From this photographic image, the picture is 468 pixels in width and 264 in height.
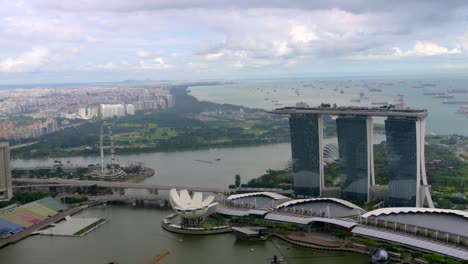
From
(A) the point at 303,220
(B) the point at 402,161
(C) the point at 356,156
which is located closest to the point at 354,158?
(C) the point at 356,156

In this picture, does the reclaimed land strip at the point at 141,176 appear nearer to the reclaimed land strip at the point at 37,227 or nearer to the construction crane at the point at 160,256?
the reclaimed land strip at the point at 37,227

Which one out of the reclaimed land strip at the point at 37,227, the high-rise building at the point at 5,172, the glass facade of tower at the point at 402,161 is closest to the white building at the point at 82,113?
the high-rise building at the point at 5,172

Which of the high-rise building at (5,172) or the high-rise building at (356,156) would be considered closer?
the high-rise building at (356,156)

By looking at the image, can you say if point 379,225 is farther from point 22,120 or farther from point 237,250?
point 22,120

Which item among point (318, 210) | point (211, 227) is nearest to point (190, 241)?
point (211, 227)

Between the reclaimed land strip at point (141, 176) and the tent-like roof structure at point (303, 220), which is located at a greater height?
the tent-like roof structure at point (303, 220)

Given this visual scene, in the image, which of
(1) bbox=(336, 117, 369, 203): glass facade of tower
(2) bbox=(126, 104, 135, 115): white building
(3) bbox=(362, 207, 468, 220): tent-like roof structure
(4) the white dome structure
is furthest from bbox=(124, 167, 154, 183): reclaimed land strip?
(2) bbox=(126, 104, 135, 115): white building

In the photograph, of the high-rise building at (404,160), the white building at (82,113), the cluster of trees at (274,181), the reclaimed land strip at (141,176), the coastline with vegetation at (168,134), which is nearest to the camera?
the high-rise building at (404,160)

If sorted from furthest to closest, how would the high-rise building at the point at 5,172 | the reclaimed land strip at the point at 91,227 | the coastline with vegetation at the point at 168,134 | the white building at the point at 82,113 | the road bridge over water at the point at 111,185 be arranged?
the white building at the point at 82,113 < the coastline with vegetation at the point at 168,134 < the road bridge over water at the point at 111,185 < the high-rise building at the point at 5,172 < the reclaimed land strip at the point at 91,227
